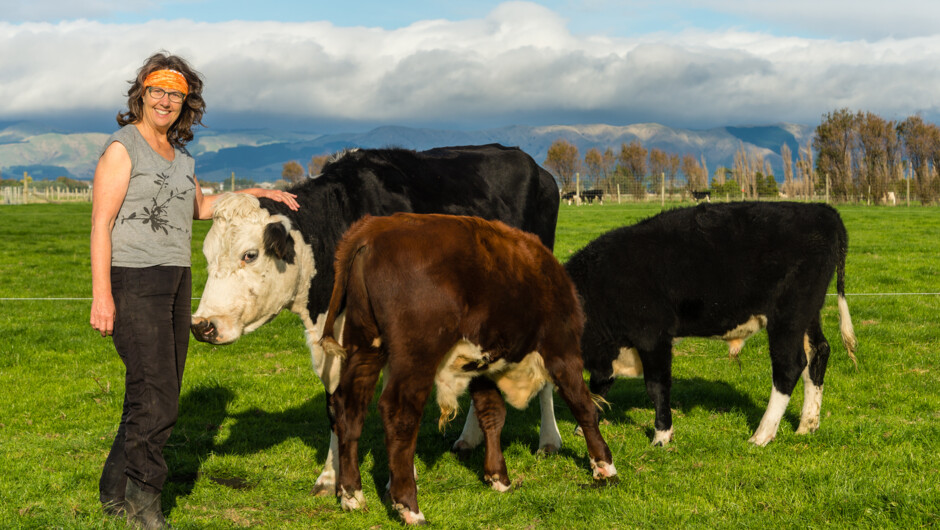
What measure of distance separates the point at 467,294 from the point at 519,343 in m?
0.55

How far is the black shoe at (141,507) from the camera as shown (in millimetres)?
3873

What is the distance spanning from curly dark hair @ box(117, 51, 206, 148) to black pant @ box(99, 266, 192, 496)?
796 mm

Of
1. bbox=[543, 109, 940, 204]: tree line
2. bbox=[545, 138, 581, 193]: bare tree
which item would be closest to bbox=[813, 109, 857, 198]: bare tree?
bbox=[543, 109, 940, 204]: tree line

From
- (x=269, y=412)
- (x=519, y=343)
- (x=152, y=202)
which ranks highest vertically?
(x=152, y=202)

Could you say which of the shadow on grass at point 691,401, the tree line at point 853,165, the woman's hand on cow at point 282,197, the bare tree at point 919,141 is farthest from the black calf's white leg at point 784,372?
the bare tree at point 919,141

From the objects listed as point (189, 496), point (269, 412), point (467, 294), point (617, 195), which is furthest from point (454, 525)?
point (617, 195)

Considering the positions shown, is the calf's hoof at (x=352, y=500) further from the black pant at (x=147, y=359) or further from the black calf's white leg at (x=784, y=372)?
the black calf's white leg at (x=784, y=372)

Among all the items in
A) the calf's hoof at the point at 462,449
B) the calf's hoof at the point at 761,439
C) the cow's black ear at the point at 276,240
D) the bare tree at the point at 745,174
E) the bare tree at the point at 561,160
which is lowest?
the calf's hoof at the point at 462,449

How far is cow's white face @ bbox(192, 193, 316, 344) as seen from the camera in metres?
4.29

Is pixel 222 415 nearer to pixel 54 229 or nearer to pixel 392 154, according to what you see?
pixel 392 154

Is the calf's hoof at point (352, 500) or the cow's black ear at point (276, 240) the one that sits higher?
the cow's black ear at point (276, 240)

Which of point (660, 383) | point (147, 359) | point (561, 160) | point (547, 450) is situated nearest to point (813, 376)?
point (660, 383)

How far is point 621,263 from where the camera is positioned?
6.03 meters

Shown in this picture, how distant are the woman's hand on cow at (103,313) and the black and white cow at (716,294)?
2.97 metres
